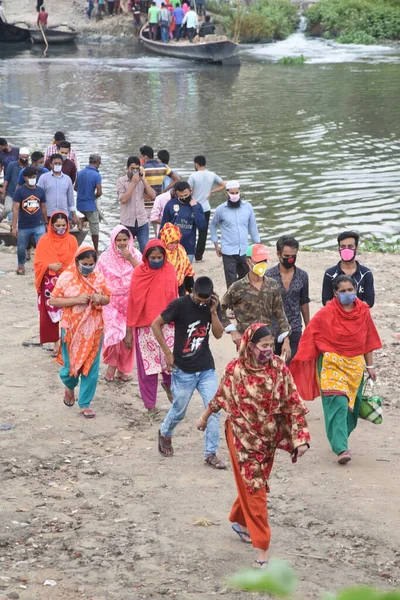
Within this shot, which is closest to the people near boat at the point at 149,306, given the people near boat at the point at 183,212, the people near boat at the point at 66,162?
the people near boat at the point at 183,212

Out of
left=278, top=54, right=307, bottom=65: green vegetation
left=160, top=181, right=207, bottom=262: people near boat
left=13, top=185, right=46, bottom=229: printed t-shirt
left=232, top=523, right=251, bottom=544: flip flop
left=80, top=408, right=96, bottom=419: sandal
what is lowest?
left=80, top=408, right=96, bottom=419: sandal

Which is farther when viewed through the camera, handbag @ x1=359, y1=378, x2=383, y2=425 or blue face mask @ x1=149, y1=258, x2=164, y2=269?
blue face mask @ x1=149, y1=258, x2=164, y2=269

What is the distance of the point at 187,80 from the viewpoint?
36.5 meters

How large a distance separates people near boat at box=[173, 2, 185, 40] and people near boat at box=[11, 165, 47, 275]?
31.9 m

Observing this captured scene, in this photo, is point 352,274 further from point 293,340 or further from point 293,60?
point 293,60

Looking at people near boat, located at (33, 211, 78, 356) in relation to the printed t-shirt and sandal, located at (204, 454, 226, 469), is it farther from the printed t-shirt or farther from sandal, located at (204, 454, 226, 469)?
the printed t-shirt

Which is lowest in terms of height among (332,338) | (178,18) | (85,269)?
(332,338)

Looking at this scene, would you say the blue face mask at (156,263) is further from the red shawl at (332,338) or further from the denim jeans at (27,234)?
the denim jeans at (27,234)

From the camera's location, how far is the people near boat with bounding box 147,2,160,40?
42.3 m

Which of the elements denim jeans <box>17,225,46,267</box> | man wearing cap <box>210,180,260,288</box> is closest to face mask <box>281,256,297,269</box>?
man wearing cap <box>210,180,260,288</box>

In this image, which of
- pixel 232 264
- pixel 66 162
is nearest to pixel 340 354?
pixel 232 264

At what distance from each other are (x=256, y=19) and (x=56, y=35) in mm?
8919

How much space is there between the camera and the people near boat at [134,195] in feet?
39.9

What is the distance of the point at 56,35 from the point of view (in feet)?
150
